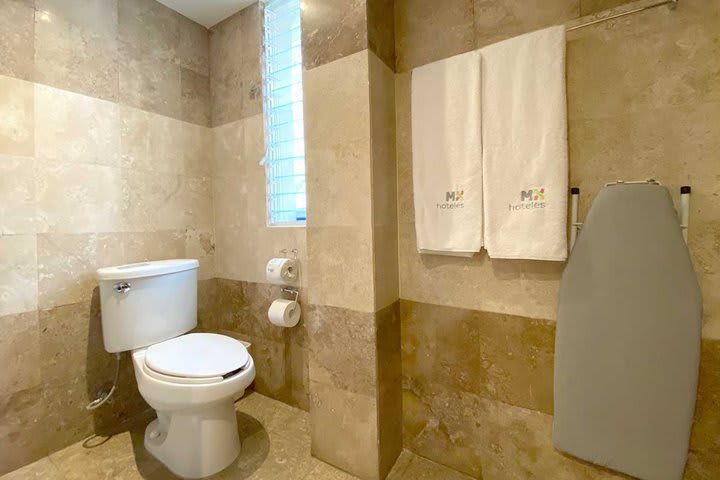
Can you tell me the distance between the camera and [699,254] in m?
0.83

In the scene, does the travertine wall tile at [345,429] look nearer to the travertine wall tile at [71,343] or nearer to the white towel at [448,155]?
the white towel at [448,155]

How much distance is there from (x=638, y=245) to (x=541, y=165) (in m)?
0.36

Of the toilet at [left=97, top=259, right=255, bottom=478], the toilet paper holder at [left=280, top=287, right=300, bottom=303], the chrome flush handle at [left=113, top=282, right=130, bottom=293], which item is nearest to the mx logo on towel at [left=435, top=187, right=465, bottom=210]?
the toilet paper holder at [left=280, top=287, right=300, bottom=303]

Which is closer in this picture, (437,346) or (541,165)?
(541,165)

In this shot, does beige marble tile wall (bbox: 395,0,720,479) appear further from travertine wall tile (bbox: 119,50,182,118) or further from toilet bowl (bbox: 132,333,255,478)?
travertine wall tile (bbox: 119,50,182,118)

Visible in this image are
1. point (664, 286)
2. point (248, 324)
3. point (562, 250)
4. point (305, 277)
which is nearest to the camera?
point (664, 286)

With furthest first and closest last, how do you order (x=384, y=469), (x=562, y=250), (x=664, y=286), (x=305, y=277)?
(x=305, y=277), (x=384, y=469), (x=562, y=250), (x=664, y=286)

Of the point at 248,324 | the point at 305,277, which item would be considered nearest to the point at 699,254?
the point at 305,277

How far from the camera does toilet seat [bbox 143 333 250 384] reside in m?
1.10

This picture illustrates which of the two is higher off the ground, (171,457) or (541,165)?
(541,165)

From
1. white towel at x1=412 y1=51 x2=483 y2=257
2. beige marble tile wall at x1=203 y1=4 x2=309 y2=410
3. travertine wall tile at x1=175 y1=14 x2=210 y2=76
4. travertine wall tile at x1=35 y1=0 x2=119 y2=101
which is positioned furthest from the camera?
travertine wall tile at x1=175 y1=14 x2=210 y2=76

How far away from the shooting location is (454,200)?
113 centimetres

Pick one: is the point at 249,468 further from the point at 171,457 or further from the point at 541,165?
the point at 541,165

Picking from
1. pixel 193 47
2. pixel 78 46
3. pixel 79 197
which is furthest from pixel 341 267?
pixel 193 47
